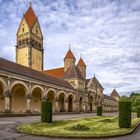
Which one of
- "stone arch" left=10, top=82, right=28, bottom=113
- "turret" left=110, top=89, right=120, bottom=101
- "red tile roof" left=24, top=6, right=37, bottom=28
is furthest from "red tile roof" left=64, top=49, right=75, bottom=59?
"turret" left=110, top=89, right=120, bottom=101

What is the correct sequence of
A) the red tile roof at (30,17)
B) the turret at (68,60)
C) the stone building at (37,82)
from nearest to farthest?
the stone building at (37,82) < the red tile roof at (30,17) < the turret at (68,60)

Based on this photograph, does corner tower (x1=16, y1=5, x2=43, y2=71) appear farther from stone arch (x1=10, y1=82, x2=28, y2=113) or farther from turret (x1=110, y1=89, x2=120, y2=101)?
turret (x1=110, y1=89, x2=120, y2=101)

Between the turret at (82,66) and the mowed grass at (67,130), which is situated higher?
the turret at (82,66)

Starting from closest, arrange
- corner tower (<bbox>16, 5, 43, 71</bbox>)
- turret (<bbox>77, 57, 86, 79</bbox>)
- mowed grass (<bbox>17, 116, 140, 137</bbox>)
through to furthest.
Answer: mowed grass (<bbox>17, 116, 140, 137</bbox>) → corner tower (<bbox>16, 5, 43, 71</bbox>) → turret (<bbox>77, 57, 86, 79</bbox>)

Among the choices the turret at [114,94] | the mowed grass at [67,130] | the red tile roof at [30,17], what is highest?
the red tile roof at [30,17]

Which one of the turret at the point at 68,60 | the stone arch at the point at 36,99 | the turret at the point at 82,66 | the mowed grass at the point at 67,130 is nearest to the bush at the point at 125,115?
the mowed grass at the point at 67,130

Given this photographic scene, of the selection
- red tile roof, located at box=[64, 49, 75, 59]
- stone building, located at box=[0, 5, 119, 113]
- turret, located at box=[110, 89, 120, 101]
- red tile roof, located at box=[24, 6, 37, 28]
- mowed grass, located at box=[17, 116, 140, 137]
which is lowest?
turret, located at box=[110, 89, 120, 101]

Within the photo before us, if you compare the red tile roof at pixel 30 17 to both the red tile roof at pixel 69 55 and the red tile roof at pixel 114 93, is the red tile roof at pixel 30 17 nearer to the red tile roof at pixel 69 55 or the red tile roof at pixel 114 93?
the red tile roof at pixel 69 55

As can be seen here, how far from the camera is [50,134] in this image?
38.8 feet

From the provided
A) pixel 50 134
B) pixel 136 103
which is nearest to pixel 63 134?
pixel 50 134

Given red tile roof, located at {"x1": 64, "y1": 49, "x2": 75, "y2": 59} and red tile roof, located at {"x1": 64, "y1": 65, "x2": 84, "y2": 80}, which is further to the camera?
red tile roof, located at {"x1": 64, "y1": 49, "x2": 75, "y2": 59}

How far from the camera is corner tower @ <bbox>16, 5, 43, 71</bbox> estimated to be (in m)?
61.2

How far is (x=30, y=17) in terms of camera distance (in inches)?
2539

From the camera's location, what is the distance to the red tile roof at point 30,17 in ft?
208
